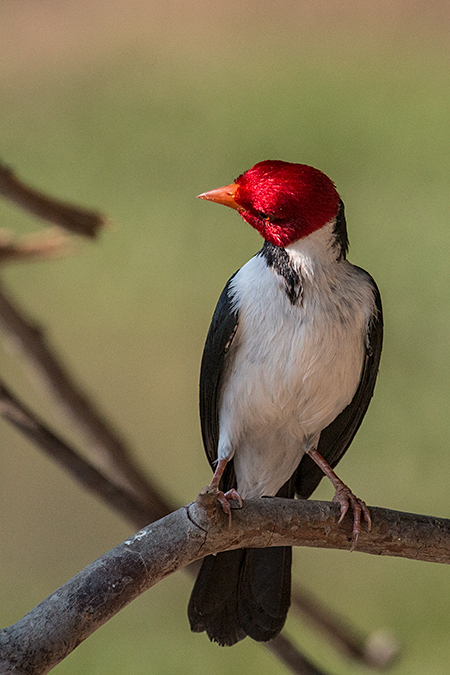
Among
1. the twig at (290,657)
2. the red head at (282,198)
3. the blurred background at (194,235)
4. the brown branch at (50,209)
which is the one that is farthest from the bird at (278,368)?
the blurred background at (194,235)

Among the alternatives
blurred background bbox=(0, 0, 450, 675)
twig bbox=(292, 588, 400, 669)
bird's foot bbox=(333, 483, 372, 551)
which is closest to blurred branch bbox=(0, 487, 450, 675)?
bird's foot bbox=(333, 483, 372, 551)

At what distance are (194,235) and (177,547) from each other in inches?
49.1

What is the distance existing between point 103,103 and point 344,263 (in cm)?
126

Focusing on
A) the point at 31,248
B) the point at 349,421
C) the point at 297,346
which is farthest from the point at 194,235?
the point at 297,346

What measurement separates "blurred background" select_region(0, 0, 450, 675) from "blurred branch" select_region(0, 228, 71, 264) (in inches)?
27.7

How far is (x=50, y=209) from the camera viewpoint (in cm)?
109

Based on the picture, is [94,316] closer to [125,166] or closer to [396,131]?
[125,166]

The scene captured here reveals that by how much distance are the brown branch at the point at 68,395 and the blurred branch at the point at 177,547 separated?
0.36 metres

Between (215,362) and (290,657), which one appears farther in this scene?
(290,657)

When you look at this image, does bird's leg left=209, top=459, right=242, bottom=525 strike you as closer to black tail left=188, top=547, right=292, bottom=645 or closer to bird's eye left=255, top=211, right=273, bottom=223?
black tail left=188, top=547, right=292, bottom=645

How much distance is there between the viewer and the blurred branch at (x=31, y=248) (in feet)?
3.84

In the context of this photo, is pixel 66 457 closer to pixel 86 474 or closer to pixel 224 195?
pixel 86 474

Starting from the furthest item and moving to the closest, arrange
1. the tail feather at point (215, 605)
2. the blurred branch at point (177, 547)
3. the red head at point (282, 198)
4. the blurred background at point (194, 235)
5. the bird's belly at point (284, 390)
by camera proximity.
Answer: the blurred background at point (194, 235), the tail feather at point (215, 605), the bird's belly at point (284, 390), the red head at point (282, 198), the blurred branch at point (177, 547)

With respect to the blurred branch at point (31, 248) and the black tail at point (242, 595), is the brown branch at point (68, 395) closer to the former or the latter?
the blurred branch at point (31, 248)
